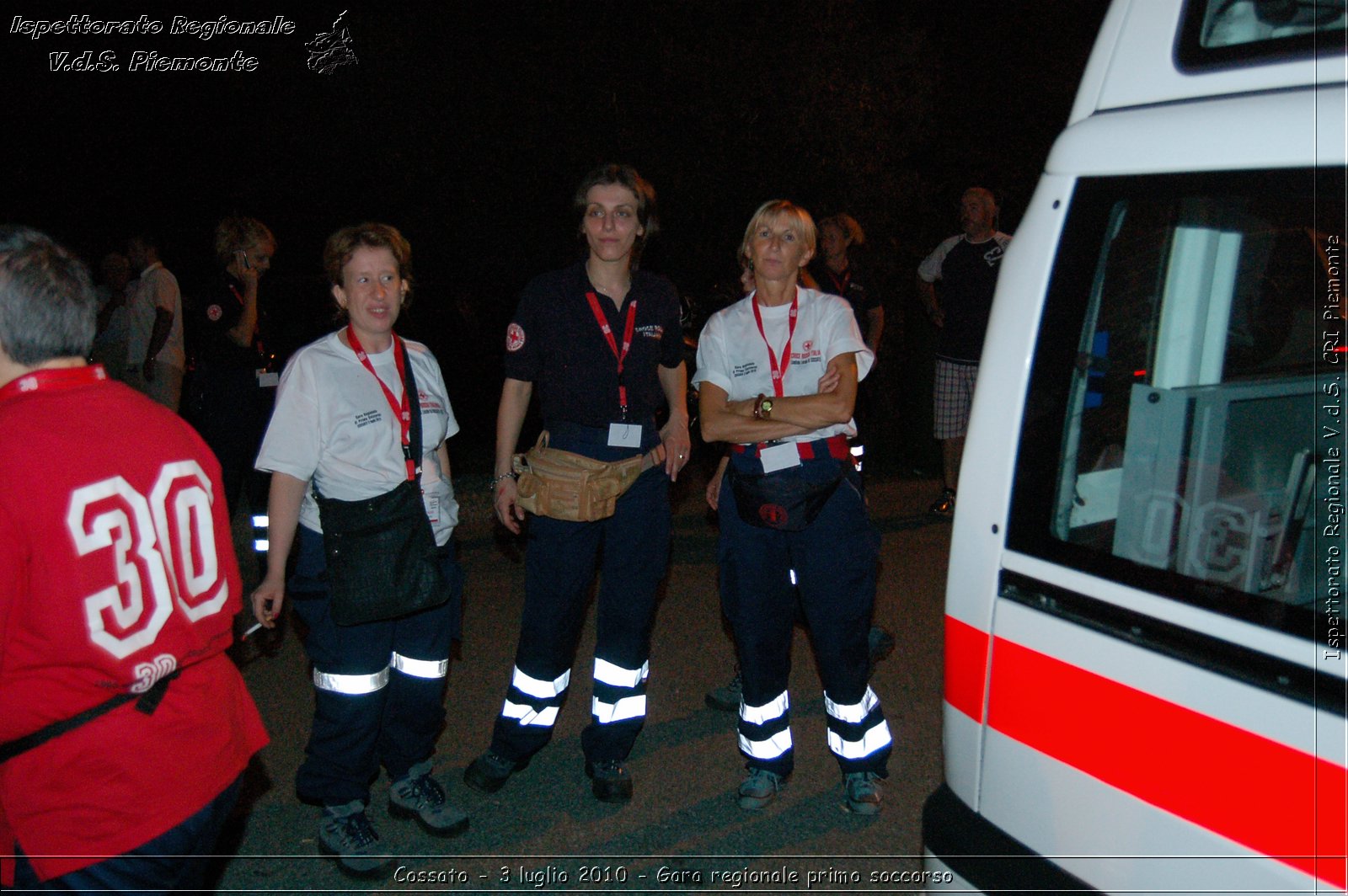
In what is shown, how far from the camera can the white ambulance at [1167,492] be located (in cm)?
178

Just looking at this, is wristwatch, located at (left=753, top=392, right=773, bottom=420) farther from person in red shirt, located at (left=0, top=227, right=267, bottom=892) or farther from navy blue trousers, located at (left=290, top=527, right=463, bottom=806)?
person in red shirt, located at (left=0, top=227, right=267, bottom=892)

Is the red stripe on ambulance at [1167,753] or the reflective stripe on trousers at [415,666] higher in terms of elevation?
the red stripe on ambulance at [1167,753]

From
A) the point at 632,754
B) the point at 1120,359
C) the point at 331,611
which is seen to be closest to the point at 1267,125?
the point at 1120,359

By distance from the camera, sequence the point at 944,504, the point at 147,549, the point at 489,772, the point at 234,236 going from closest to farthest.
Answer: the point at 147,549 < the point at 489,772 < the point at 234,236 < the point at 944,504

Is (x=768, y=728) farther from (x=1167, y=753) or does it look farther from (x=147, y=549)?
(x=147, y=549)

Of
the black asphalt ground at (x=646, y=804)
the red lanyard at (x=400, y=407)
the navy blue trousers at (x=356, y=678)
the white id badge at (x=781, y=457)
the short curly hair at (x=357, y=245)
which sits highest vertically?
the short curly hair at (x=357, y=245)

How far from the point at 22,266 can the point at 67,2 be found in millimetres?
13391

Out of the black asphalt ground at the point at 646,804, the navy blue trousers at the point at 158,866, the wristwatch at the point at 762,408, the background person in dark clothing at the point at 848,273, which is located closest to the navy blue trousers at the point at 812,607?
the wristwatch at the point at 762,408

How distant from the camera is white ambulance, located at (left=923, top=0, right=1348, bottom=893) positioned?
178 cm

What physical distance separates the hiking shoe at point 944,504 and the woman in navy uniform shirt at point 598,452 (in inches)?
184

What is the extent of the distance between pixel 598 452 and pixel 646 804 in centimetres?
135

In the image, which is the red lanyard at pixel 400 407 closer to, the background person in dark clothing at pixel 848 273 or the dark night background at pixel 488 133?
the background person in dark clothing at pixel 848 273

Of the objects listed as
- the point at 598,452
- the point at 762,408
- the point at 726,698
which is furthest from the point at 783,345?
the point at 726,698

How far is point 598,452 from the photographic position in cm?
407
